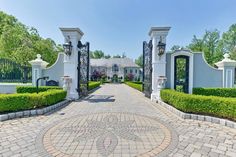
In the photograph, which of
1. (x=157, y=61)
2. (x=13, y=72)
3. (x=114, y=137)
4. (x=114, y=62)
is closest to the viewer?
(x=114, y=137)

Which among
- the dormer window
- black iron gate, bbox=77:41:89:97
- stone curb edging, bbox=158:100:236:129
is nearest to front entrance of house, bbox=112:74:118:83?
the dormer window

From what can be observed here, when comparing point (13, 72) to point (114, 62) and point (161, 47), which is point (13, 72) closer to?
point (161, 47)

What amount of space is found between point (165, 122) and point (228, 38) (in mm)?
43992

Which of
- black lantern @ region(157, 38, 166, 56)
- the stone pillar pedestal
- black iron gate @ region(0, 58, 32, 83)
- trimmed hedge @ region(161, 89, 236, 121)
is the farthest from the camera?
black iron gate @ region(0, 58, 32, 83)

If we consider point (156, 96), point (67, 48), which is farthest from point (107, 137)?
point (67, 48)

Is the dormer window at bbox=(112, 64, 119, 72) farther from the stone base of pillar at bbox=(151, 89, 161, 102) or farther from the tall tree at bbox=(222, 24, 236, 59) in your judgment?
the stone base of pillar at bbox=(151, 89, 161, 102)

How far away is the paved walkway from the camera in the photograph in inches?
151

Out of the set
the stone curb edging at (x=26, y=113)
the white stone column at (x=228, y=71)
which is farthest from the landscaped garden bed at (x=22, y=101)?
the white stone column at (x=228, y=71)

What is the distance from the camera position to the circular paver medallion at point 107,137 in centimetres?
387

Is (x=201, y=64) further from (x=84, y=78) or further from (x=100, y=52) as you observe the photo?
(x=100, y=52)

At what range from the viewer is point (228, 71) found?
1104 cm

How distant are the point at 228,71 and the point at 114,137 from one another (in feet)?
32.2

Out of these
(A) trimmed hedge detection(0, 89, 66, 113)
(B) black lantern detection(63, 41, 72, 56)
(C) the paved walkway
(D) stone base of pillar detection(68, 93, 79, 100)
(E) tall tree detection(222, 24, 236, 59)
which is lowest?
(C) the paved walkway

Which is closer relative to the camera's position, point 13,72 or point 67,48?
point 67,48
